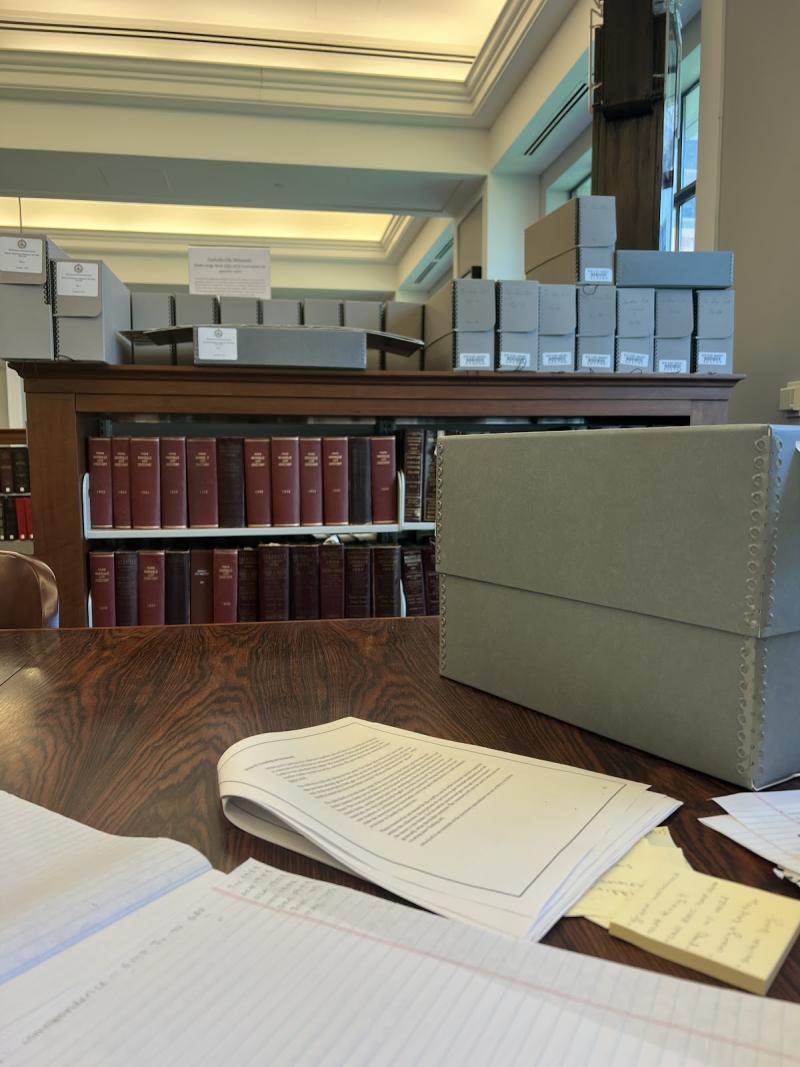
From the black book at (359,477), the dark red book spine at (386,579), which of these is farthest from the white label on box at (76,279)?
the dark red book spine at (386,579)

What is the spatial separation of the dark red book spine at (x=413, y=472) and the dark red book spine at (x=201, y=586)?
1.77ft

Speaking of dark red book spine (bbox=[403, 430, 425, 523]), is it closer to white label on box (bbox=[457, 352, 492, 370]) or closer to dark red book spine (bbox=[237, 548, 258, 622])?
white label on box (bbox=[457, 352, 492, 370])

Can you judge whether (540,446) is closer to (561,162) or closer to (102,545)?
(102,545)

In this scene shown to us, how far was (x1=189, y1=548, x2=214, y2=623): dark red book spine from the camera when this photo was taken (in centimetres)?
189

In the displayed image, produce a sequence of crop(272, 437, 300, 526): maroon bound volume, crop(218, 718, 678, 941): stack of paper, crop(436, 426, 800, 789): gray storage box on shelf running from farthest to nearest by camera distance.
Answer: crop(272, 437, 300, 526): maroon bound volume < crop(436, 426, 800, 789): gray storage box on shelf < crop(218, 718, 678, 941): stack of paper

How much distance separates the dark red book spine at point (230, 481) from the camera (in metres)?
1.88

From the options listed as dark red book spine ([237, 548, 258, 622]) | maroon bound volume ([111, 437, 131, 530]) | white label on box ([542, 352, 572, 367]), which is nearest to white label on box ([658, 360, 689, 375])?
white label on box ([542, 352, 572, 367])

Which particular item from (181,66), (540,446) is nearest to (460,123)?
(181,66)

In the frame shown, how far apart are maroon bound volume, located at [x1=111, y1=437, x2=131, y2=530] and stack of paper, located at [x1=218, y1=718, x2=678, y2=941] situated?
1464mm

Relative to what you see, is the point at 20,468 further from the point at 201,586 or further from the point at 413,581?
the point at 413,581

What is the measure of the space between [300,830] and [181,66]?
13.7ft

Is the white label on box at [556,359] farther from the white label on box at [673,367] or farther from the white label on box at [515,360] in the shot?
the white label on box at [673,367]

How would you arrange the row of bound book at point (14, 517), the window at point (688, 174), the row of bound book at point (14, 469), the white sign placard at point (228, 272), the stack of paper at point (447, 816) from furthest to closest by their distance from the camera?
the row of bound book at point (14, 517) < the row of bound book at point (14, 469) < the window at point (688, 174) < the white sign placard at point (228, 272) < the stack of paper at point (447, 816)

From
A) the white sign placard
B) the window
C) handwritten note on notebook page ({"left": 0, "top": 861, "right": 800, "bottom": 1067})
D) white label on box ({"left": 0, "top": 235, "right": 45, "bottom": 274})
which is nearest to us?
handwritten note on notebook page ({"left": 0, "top": 861, "right": 800, "bottom": 1067})
